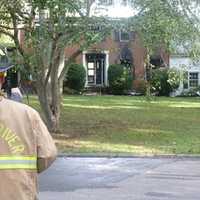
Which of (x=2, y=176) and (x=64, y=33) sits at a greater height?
(x=64, y=33)

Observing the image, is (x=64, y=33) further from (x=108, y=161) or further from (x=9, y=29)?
(x=108, y=161)

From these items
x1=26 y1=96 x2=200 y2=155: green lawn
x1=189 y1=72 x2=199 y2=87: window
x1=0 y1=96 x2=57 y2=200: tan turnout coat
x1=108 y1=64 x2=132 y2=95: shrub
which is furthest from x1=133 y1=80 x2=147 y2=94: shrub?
x1=0 y1=96 x2=57 y2=200: tan turnout coat

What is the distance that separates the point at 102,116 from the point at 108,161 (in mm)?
11622

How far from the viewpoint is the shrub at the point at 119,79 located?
4943 centimetres

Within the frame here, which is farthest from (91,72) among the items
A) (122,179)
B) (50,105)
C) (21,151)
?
(21,151)

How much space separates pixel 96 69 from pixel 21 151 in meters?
49.6

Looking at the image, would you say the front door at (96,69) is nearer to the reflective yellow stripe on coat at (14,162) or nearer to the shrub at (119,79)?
the shrub at (119,79)

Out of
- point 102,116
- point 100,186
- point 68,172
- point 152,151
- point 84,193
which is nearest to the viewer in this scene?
point 84,193

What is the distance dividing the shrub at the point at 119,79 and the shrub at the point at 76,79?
A: 86.7 inches

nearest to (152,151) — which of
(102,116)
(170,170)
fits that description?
(170,170)

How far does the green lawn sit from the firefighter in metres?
12.0

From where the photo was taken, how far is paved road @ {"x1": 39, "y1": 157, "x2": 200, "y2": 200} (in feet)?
32.2

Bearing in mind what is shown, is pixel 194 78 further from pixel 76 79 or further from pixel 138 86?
pixel 76 79

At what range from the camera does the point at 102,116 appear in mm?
25969
